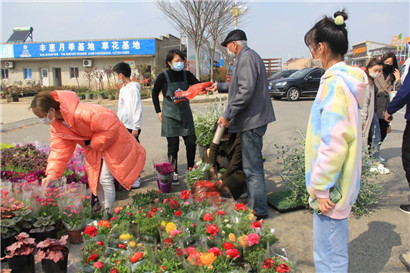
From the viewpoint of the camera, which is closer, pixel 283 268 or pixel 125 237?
pixel 283 268

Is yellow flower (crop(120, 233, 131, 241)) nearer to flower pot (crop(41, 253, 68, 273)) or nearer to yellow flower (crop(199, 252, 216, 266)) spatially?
flower pot (crop(41, 253, 68, 273))

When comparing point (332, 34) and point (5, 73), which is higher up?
point (5, 73)

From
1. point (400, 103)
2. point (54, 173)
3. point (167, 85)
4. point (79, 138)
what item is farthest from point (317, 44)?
point (167, 85)

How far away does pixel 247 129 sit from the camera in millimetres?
3314

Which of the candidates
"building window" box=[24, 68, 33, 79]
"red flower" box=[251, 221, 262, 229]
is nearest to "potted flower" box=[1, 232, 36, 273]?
"red flower" box=[251, 221, 262, 229]

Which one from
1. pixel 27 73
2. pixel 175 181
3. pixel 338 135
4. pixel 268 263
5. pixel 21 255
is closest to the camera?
pixel 338 135

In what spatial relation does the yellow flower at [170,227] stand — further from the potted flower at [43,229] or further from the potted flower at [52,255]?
the potted flower at [43,229]

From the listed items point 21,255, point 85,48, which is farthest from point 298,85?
point 85,48

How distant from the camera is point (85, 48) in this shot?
96.8 ft

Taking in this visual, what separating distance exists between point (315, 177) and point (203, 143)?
150 inches

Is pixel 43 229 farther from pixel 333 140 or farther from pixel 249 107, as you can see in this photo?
pixel 333 140

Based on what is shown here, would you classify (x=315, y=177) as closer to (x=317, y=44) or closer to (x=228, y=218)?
(x=317, y=44)

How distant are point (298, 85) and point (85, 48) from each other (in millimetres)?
21317

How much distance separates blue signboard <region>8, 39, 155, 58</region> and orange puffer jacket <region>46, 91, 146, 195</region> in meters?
26.3
